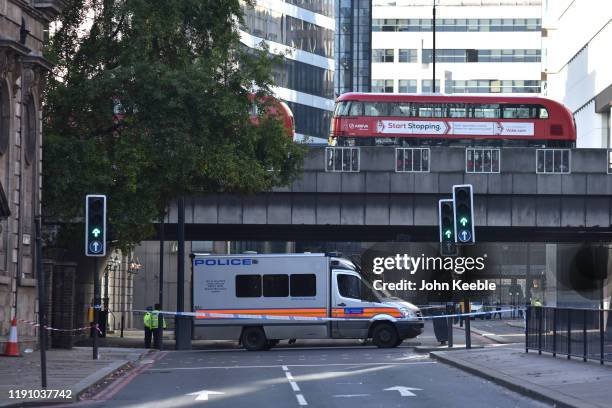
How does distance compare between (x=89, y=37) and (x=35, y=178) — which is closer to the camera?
(x=35, y=178)

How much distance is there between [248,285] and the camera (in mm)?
39938

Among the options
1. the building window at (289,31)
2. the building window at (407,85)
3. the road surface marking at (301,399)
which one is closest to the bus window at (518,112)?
the building window at (289,31)

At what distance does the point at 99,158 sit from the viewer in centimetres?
3641

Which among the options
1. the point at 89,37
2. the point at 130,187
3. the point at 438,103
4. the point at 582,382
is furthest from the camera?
the point at 438,103

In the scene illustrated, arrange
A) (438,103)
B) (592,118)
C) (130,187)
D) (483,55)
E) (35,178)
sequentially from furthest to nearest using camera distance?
(483,55), (592,118), (438,103), (130,187), (35,178)

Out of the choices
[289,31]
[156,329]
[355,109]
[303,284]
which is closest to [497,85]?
[289,31]

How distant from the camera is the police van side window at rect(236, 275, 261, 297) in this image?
131 feet

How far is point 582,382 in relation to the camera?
20531 mm

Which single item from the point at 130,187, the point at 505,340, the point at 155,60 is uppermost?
the point at 155,60

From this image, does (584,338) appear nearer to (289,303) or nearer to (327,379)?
(327,379)

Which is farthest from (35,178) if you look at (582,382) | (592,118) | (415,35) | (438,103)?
(415,35)

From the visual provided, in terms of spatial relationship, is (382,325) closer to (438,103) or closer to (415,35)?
(438,103)

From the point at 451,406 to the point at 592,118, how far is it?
251 feet

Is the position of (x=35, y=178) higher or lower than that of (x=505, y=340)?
higher
